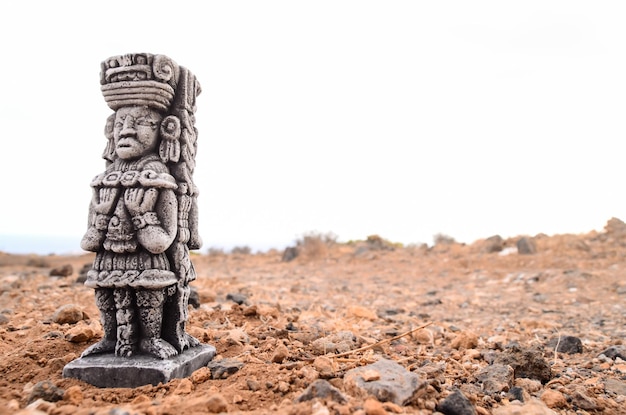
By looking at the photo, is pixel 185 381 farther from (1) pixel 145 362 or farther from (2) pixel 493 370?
(2) pixel 493 370

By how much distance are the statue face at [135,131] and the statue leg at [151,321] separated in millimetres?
1160

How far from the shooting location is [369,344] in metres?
4.90

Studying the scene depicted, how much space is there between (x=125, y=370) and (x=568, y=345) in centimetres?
441

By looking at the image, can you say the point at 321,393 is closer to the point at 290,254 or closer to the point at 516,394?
the point at 516,394

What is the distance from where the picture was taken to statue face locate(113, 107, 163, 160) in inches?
159

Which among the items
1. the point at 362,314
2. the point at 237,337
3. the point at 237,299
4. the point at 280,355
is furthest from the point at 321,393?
the point at 237,299

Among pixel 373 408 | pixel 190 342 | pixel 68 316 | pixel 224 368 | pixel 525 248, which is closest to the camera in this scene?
pixel 373 408

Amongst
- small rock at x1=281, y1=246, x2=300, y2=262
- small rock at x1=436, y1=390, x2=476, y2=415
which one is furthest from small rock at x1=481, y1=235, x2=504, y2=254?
small rock at x1=436, y1=390, x2=476, y2=415

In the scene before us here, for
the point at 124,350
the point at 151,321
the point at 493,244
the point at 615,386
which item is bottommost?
the point at 615,386

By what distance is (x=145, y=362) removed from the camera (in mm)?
3721

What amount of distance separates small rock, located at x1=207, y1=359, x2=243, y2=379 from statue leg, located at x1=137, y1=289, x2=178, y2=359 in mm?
333

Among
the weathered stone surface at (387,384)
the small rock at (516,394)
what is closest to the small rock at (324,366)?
the weathered stone surface at (387,384)

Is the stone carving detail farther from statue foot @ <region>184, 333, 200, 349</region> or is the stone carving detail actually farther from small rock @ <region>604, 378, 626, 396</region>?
small rock @ <region>604, 378, 626, 396</region>

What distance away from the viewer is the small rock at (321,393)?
300cm
